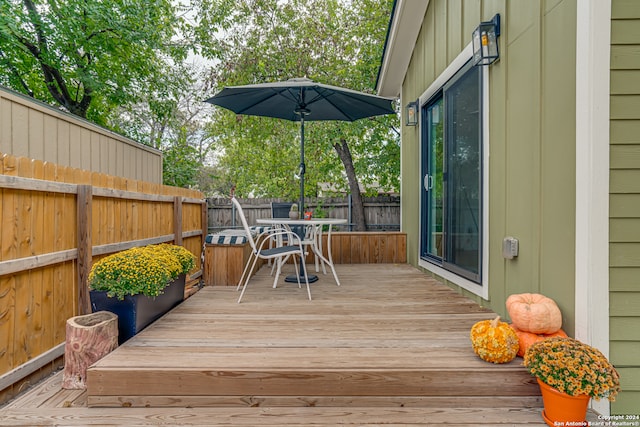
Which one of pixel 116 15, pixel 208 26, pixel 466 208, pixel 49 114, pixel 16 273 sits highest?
pixel 208 26

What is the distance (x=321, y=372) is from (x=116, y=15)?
6.10 m

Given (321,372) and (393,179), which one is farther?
(393,179)

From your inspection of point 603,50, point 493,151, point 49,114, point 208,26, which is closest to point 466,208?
point 493,151

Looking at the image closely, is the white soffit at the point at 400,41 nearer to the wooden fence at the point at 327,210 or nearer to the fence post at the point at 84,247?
the wooden fence at the point at 327,210

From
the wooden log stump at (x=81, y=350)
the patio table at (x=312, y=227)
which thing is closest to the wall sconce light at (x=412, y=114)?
the patio table at (x=312, y=227)

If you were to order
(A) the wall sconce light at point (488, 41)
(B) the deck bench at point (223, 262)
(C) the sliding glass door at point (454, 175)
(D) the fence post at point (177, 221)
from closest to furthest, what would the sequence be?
(A) the wall sconce light at point (488, 41)
(C) the sliding glass door at point (454, 175)
(B) the deck bench at point (223, 262)
(D) the fence post at point (177, 221)

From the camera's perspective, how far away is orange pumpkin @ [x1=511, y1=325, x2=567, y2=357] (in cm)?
179

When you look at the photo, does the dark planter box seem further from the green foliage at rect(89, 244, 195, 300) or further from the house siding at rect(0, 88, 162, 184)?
the house siding at rect(0, 88, 162, 184)

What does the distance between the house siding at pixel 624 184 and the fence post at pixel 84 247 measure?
11.2 feet

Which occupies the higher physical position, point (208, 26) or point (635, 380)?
point (208, 26)

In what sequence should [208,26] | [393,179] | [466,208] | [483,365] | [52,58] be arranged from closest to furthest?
[483,365] → [466,208] → [52,58] → [208,26] → [393,179]

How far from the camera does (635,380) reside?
169cm

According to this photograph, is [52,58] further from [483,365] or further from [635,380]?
[635,380]

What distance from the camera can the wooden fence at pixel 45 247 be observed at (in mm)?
2020
